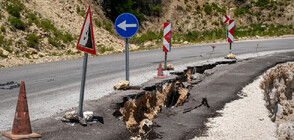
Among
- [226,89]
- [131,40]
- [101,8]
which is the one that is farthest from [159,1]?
[226,89]

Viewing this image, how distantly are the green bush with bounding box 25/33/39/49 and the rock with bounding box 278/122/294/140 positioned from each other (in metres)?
14.2

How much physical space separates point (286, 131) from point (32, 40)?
14667 millimetres

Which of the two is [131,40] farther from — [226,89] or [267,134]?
[267,134]

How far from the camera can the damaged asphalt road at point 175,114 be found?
489 cm

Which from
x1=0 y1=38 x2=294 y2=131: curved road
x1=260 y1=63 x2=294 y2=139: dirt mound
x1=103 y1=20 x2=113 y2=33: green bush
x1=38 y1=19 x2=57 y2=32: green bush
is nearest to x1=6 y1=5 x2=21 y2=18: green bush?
x1=38 y1=19 x2=57 y2=32: green bush

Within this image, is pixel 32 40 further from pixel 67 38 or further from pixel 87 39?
pixel 87 39

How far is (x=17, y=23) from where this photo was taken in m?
18.4

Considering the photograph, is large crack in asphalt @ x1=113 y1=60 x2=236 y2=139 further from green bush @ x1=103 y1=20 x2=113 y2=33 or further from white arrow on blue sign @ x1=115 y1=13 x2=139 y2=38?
green bush @ x1=103 y1=20 x2=113 y2=33

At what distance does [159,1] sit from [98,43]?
17.6 m

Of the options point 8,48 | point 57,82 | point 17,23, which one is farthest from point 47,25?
point 57,82

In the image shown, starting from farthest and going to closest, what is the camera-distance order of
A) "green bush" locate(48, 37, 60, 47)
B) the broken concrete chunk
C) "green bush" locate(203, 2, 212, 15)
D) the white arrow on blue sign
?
"green bush" locate(203, 2, 212, 15) → "green bush" locate(48, 37, 60, 47) → the broken concrete chunk → the white arrow on blue sign

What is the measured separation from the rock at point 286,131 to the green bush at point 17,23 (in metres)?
15.7

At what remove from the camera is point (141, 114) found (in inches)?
276

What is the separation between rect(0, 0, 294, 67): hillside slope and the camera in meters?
→ 17.3
